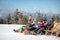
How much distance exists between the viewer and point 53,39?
205cm

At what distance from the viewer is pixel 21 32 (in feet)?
6.83

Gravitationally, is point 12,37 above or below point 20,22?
below

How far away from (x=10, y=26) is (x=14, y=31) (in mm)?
104

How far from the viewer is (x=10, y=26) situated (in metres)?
2.08

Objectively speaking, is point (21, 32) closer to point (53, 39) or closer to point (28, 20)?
point (28, 20)

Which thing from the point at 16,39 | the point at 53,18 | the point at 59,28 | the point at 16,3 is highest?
the point at 16,3

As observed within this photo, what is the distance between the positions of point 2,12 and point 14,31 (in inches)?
14.4

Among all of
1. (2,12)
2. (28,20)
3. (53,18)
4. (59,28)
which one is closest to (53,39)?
(59,28)

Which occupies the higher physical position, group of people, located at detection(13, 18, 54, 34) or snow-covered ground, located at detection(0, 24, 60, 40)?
group of people, located at detection(13, 18, 54, 34)

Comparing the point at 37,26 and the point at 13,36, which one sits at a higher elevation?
the point at 37,26

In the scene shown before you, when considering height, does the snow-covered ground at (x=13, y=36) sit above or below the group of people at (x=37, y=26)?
below

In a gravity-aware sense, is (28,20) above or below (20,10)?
below

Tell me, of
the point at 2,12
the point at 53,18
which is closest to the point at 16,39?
the point at 2,12

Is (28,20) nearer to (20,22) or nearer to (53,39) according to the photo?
(20,22)
